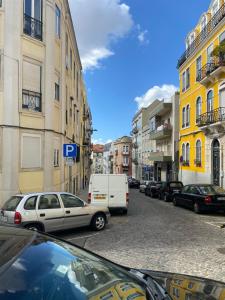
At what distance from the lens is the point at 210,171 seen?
25.1 meters

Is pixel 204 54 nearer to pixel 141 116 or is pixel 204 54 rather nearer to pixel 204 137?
pixel 204 137

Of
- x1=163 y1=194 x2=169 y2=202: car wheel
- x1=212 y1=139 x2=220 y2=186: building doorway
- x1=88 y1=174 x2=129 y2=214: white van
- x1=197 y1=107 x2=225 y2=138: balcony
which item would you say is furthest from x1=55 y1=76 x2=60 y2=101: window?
x1=212 y1=139 x2=220 y2=186: building doorway

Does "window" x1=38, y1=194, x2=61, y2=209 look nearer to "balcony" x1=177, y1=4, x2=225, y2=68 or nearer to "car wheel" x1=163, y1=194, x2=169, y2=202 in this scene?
"car wheel" x1=163, y1=194, x2=169, y2=202

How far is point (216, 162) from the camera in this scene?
A: 24.6m

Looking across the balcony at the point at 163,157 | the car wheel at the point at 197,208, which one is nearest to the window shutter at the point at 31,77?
the car wheel at the point at 197,208

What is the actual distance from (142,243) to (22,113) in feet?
30.5

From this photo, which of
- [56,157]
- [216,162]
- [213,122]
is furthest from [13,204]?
[216,162]

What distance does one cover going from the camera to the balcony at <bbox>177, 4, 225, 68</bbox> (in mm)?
23688

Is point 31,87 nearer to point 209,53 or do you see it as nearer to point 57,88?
point 57,88

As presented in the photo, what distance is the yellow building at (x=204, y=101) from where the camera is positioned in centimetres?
2350

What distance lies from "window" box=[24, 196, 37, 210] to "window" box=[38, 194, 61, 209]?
17 centimetres

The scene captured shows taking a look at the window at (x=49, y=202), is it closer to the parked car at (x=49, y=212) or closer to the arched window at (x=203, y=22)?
the parked car at (x=49, y=212)

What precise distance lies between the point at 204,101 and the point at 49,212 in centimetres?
2002

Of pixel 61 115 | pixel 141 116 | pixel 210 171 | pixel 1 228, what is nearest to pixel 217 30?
pixel 210 171
